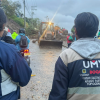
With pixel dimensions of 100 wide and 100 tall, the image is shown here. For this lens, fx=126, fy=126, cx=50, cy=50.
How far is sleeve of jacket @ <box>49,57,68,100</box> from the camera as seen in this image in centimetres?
132

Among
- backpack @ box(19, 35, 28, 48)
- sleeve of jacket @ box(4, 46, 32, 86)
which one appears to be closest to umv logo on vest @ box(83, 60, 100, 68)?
sleeve of jacket @ box(4, 46, 32, 86)

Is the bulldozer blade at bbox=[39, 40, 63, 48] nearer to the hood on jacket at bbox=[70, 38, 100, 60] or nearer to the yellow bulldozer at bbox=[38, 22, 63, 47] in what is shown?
the yellow bulldozer at bbox=[38, 22, 63, 47]

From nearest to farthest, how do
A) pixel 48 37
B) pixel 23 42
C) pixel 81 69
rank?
pixel 81 69, pixel 23 42, pixel 48 37

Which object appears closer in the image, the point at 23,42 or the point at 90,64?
the point at 90,64

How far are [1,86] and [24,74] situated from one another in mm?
274

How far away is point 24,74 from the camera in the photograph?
57.4 inches

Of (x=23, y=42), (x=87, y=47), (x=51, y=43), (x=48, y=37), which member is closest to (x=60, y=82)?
(x=87, y=47)

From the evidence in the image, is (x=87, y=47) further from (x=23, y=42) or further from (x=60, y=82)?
(x=23, y=42)

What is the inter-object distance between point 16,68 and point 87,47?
789 mm

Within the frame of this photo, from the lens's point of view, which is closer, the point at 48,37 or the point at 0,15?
the point at 0,15

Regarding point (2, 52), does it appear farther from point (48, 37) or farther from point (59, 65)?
point (48, 37)

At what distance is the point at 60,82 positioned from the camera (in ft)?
4.37

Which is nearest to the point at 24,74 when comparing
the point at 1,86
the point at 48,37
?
the point at 1,86

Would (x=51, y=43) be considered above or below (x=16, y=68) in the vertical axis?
below
